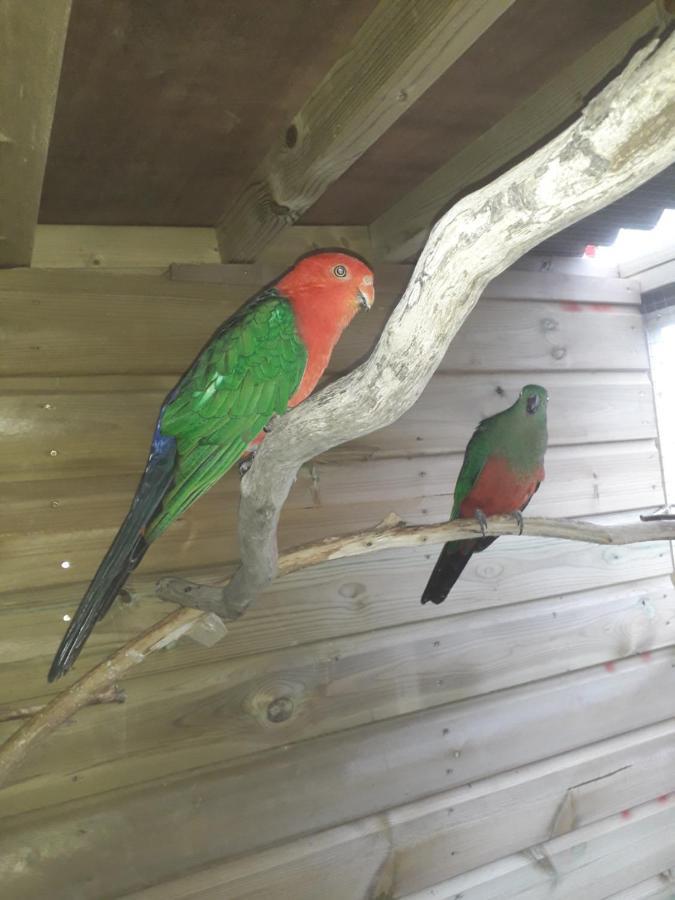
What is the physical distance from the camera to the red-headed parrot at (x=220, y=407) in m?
1.07

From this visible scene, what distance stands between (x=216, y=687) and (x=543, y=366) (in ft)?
4.18

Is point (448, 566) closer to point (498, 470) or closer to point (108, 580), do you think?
point (498, 470)

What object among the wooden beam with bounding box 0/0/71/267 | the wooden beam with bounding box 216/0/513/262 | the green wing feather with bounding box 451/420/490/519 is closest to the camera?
the wooden beam with bounding box 0/0/71/267

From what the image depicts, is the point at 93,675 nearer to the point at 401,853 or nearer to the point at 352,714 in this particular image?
the point at 352,714

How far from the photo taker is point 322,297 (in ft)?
4.04

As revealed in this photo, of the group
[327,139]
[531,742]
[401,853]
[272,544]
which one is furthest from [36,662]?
[531,742]

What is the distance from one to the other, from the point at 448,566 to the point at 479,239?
118 cm

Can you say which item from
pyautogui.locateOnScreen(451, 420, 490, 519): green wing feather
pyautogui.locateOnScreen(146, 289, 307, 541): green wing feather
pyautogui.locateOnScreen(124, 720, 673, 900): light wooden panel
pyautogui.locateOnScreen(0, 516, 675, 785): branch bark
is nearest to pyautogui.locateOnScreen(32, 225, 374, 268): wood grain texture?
pyautogui.locateOnScreen(146, 289, 307, 541): green wing feather

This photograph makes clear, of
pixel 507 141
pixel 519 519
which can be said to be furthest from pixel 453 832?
pixel 507 141

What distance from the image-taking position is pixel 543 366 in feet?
6.62

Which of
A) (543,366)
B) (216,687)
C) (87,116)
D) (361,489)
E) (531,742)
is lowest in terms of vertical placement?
(531,742)

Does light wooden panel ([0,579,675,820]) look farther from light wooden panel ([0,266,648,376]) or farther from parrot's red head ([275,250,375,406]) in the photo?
parrot's red head ([275,250,375,406])

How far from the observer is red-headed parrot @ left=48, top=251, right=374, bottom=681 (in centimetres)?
107

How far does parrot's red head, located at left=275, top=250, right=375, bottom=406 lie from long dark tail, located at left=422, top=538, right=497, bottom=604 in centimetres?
61
